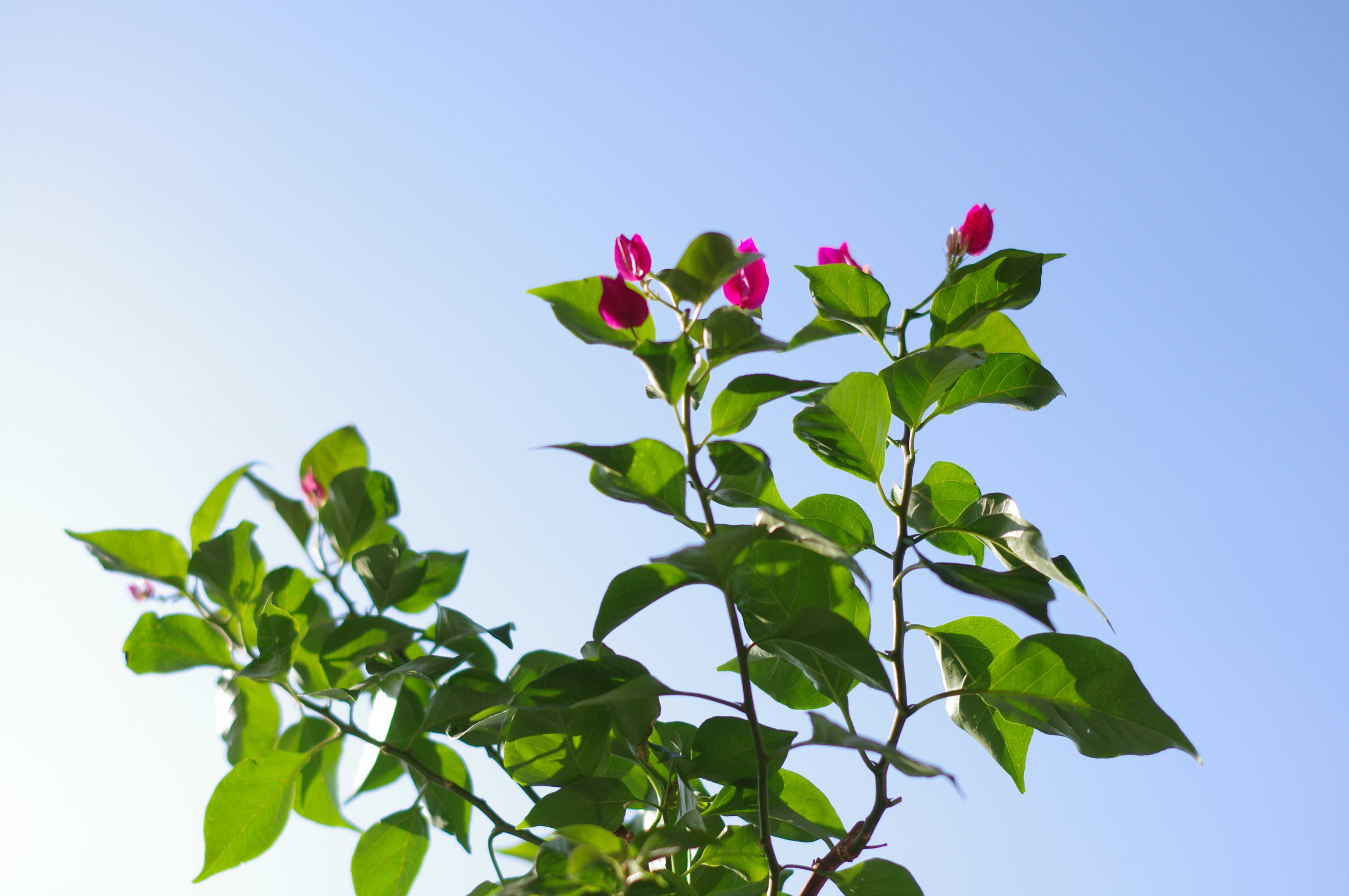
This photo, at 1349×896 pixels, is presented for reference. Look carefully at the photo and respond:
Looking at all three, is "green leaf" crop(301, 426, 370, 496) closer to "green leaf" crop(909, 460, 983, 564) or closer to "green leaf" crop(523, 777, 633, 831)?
"green leaf" crop(523, 777, 633, 831)

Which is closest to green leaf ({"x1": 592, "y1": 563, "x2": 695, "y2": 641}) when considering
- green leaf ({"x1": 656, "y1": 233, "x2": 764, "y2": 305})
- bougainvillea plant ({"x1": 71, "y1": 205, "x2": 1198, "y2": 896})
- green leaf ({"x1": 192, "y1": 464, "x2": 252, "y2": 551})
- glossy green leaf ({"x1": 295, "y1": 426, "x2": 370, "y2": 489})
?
bougainvillea plant ({"x1": 71, "y1": 205, "x2": 1198, "y2": 896})

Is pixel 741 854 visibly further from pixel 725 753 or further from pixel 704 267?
pixel 704 267

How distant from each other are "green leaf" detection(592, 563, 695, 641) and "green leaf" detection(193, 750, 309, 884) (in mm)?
308

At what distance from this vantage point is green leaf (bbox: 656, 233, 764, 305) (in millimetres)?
488

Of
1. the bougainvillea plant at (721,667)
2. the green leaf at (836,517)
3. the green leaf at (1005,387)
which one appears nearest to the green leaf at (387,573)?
the bougainvillea plant at (721,667)

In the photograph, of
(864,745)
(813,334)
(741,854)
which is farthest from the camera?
(741,854)

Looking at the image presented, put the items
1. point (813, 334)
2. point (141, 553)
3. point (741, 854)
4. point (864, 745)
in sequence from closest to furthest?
point (864, 745)
point (813, 334)
point (741, 854)
point (141, 553)

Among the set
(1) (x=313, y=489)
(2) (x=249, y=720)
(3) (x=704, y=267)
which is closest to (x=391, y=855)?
(2) (x=249, y=720)

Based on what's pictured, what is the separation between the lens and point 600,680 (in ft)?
1.76

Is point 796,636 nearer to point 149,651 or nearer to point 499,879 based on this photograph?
point 499,879

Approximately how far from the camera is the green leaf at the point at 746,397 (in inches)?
20.2

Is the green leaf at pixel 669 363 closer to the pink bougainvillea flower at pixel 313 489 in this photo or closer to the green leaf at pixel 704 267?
the green leaf at pixel 704 267

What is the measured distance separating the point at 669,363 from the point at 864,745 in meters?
0.22

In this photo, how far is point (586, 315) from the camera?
1.81ft
